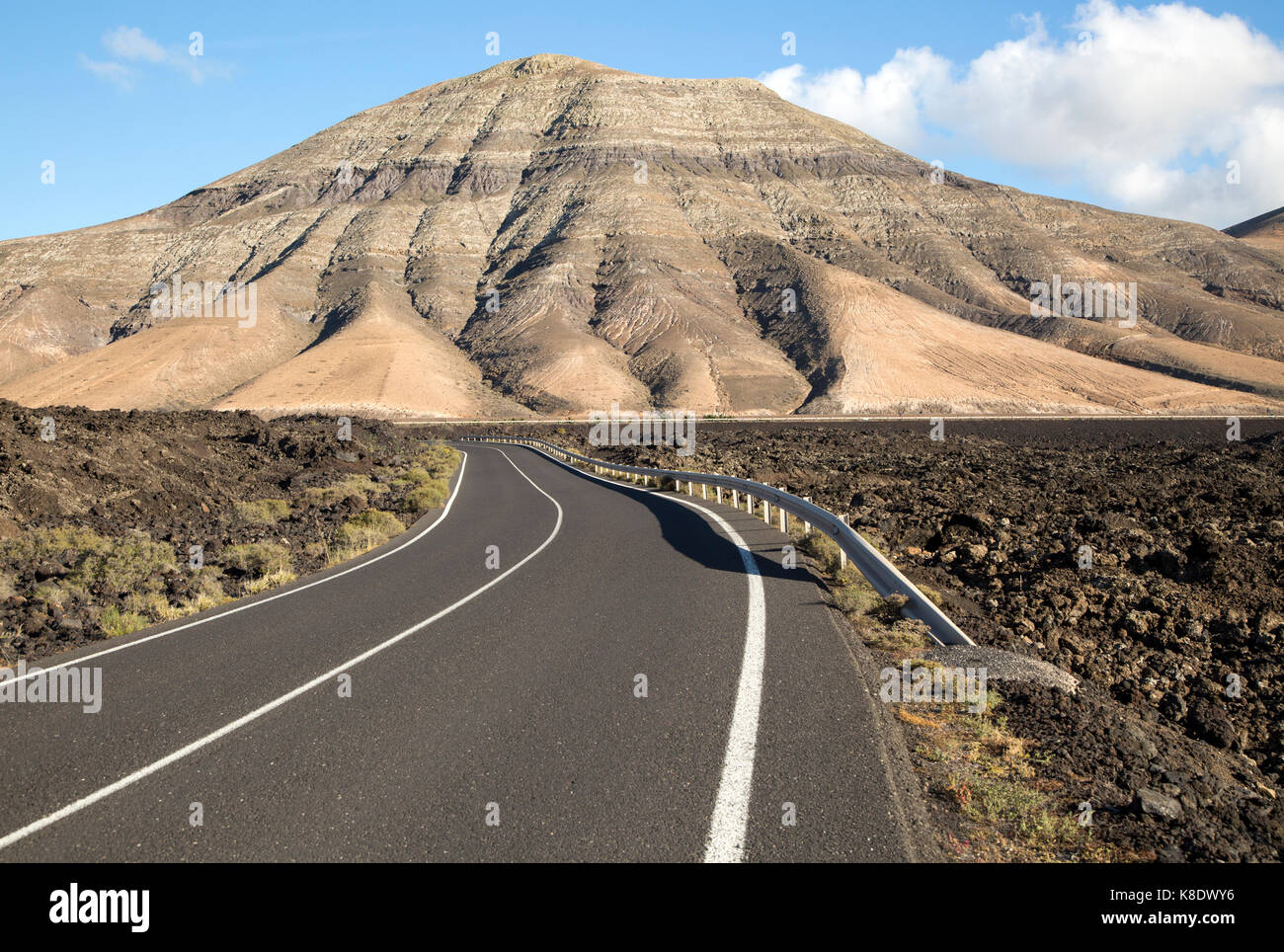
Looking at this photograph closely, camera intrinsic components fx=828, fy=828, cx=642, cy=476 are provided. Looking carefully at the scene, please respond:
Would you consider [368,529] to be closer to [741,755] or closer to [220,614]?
[220,614]

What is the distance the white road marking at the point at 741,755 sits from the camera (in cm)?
388

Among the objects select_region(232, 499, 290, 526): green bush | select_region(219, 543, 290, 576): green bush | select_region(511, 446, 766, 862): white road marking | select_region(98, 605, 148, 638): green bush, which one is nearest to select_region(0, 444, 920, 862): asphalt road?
select_region(511, 446, 766, 862): white road marking

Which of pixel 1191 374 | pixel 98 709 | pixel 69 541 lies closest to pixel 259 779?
pixel 98 709

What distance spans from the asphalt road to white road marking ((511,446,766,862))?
0.05ft

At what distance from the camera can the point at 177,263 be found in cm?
13200

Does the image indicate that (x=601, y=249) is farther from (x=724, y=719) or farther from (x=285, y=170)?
(x=724, y=719)

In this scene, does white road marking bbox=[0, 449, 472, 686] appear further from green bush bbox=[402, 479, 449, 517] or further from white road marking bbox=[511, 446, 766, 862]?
white road marking bbox=[511, 446, 766, 862]

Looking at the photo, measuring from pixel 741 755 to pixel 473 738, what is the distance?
5.77ft

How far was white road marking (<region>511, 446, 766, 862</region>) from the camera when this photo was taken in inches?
153

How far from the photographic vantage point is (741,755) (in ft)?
16.1

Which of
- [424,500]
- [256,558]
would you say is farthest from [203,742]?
[424,500]
